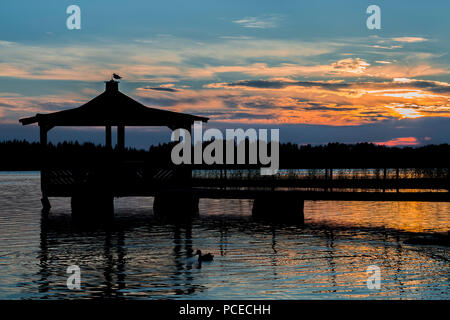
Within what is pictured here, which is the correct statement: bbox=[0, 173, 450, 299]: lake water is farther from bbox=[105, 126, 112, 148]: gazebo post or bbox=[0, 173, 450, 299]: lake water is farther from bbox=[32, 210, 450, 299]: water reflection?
bbox=[105, 126, 112, 148]: gazebo post

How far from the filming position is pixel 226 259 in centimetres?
1709

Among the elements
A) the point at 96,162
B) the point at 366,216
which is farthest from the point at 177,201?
the point at 366,216

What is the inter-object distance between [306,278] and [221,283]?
6.48 feet

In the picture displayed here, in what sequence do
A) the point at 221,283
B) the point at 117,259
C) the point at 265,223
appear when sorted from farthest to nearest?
the point at 265,223 < the point at 117,259 < the point at 221,283

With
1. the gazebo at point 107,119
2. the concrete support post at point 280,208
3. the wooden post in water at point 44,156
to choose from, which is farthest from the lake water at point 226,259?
the wooden post in water at point 44,156

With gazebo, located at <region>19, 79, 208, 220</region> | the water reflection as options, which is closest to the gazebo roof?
gazebo, located at <region>19, 79, 208, 220</region>

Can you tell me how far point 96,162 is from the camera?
31.5 metres

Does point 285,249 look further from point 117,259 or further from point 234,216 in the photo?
point 234,216

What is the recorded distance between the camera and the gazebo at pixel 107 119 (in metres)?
30.3

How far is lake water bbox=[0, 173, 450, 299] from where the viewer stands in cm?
1305

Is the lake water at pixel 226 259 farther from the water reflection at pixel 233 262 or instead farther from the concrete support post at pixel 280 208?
the concrete support post at pixel 280 208

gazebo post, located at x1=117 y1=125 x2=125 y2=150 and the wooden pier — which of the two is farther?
gazebo post, located at x1=117 y1=125 x2=125 y2=150

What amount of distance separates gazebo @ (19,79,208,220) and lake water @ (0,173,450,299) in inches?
82.9

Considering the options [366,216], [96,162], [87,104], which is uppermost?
[87,104]
